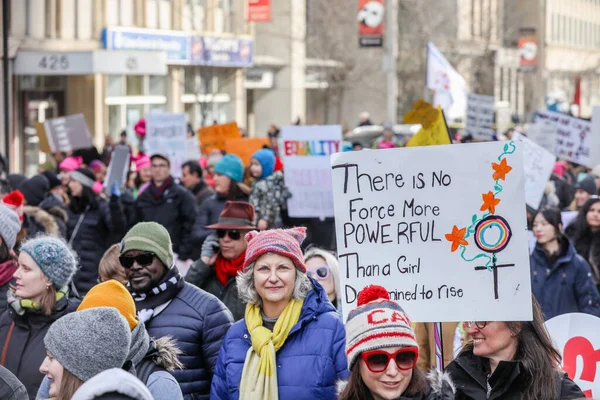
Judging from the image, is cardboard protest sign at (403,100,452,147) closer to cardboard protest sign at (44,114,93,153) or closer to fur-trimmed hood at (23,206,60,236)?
fur-trimmed hood at (23,206,60,236)

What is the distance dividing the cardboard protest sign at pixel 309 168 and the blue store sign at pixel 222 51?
2132 cm

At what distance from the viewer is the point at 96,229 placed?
11242 mm

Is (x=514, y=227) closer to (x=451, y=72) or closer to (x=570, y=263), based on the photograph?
(x=570, y=263)

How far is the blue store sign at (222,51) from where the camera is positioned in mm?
37000

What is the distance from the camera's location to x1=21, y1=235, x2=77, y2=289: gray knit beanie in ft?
20.0

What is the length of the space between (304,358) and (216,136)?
13599mm

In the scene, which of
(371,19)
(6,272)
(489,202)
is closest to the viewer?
(489,202)

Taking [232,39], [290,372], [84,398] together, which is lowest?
[290,372]

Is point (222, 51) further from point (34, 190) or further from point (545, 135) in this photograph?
point (34, 190)

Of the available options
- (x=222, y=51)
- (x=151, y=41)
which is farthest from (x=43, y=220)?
(x=222, y=51)

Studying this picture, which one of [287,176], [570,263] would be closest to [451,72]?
[287,176]

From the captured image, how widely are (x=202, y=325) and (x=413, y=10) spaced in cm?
4676

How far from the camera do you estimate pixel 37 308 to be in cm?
598

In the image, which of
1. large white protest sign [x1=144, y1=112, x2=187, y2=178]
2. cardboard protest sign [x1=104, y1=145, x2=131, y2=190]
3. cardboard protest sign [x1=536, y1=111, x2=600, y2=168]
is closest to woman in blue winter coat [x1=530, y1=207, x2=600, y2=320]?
cardboard protest sign [x1=104, y1=145, x2=131, y2=190]
